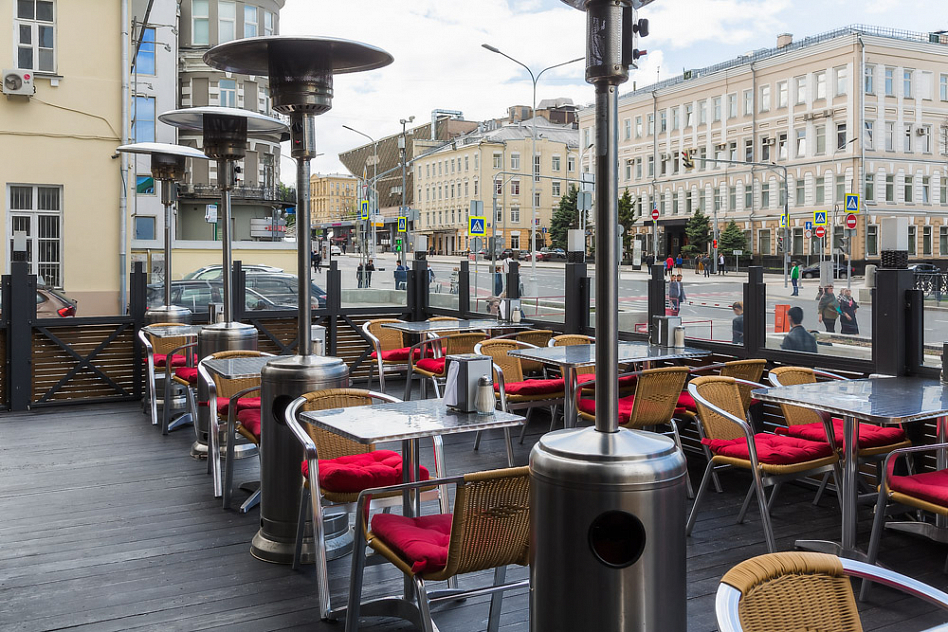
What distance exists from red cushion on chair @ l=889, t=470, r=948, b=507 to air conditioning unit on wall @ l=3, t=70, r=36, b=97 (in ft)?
46.4

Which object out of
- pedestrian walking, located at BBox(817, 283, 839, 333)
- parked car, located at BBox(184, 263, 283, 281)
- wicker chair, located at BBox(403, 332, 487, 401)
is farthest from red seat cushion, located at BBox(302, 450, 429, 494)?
parked car, located at BBox(184, 263, 283, 281)

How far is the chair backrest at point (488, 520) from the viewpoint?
271cm

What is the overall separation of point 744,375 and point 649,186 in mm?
54695

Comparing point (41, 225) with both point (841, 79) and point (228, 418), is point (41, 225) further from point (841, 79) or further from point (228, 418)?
point (841, 79)

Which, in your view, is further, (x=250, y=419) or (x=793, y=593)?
(x=250, y=419)

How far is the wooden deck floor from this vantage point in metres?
3.55

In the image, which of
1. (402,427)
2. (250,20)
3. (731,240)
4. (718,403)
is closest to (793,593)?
(402,427)

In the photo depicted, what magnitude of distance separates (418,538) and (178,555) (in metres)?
1.91

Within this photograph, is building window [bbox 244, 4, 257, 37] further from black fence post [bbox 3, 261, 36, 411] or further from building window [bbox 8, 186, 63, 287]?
black fence post [bbox 3, 261, 36, 411]

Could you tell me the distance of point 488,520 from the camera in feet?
9.07

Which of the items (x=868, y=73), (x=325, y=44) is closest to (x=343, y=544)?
(x=325, y=44)

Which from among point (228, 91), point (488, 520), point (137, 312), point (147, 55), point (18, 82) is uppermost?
point (228, 91)

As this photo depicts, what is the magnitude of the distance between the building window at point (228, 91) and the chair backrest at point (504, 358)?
28569 millimetres

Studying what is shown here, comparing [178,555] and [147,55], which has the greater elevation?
[147,55]
